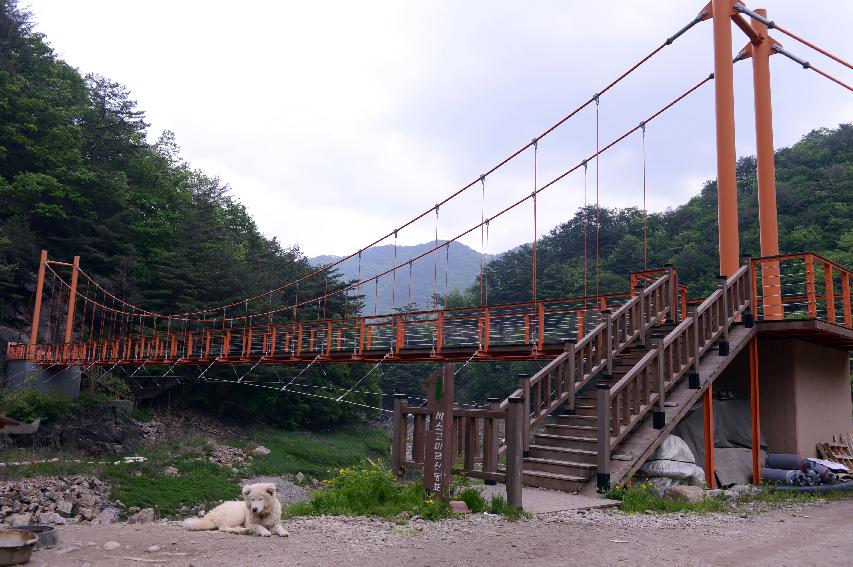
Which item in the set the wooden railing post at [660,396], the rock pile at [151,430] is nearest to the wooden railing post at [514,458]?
the wooden railing post at [660,396]

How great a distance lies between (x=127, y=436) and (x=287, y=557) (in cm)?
2281

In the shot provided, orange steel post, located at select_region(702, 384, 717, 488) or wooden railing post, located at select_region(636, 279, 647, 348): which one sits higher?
wooden railing post, located at select_region(636, 279, 647, 348)

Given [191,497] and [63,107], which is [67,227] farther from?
[191,497]

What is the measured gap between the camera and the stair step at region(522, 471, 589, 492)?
7797 mm

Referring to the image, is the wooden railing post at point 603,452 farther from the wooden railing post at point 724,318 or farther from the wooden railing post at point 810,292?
the wooden railing post at point 810,292

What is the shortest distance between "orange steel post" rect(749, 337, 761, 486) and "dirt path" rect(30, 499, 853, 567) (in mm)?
3566

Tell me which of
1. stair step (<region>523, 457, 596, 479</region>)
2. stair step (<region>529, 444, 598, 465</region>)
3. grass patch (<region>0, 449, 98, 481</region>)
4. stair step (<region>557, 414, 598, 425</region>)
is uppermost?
stair step (<region>557, 414, 598, 425</region>)

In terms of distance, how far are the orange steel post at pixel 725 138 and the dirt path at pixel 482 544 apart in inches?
263

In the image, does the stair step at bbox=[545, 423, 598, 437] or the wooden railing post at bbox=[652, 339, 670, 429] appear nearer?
the wooden railing post at bbox=[652, 339, 670, 429]

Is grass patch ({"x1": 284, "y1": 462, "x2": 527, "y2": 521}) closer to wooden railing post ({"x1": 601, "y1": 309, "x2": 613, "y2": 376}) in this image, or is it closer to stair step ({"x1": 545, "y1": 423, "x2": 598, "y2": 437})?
stair step ({"x1": 545, "y1": 423, "x2": 598, "y2": 437})

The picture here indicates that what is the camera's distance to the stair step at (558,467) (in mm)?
7922

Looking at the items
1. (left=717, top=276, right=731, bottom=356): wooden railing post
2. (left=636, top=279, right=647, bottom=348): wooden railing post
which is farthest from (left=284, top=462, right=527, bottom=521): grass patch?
(left=717, top=276, right=731, bottom=356): wooden railing post

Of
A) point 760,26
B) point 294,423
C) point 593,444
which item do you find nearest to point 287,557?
point 593,444


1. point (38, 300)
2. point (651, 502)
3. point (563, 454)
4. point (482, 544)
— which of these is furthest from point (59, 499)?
point (38, 300)
